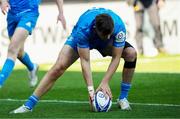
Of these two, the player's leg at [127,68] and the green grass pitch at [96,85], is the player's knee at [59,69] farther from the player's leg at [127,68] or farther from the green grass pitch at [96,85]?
the player's leg at [127,68]

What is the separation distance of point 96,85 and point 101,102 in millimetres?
4649

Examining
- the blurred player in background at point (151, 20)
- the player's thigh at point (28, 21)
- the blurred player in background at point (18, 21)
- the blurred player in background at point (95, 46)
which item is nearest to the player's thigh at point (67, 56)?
the blurred player in background at point (95, 46)

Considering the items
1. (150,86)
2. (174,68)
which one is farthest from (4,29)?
(150,86)

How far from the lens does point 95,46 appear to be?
10.9 m

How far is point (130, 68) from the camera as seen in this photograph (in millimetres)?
11195

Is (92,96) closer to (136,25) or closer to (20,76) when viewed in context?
(20,76)

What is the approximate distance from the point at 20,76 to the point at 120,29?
7.87 meters

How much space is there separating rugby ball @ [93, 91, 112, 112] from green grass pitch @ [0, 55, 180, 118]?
4.4 inches

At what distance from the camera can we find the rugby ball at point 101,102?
10.8m

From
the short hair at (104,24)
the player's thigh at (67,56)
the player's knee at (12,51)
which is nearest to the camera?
the short hair at (104,24)

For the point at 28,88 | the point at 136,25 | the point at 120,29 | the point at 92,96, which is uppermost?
the point at 120,29

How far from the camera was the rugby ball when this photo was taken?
10769 millimetres

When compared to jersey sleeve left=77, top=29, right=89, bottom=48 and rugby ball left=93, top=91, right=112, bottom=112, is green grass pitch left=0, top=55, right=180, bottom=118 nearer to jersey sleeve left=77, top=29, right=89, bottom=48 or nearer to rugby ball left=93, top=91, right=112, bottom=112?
rugby ball left=93, top=91, right=112, bottom=112

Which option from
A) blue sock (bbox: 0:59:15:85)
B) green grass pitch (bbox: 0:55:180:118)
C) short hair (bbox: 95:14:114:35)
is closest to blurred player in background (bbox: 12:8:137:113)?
short hair (bbox: 95:14:114:35)
